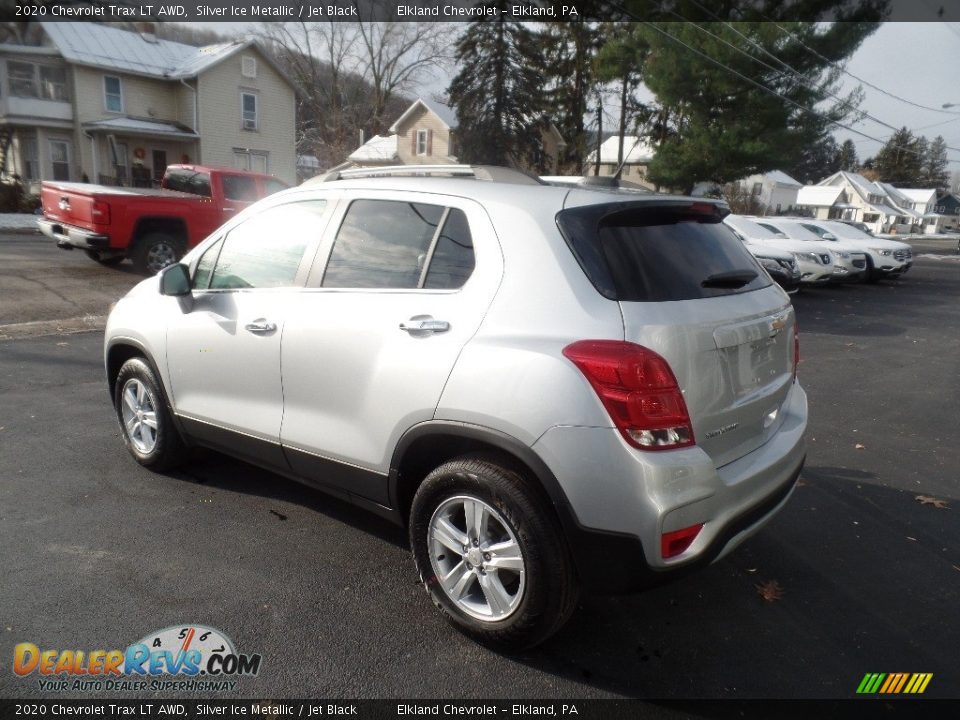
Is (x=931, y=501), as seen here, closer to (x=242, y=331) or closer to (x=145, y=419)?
(x=242, y=331)

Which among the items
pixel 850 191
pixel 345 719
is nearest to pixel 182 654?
pixel 345 719

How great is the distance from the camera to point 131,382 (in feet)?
14.7

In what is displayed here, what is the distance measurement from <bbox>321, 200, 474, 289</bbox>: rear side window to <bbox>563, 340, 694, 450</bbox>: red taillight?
71 cm

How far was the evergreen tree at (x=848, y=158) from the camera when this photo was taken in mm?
114556

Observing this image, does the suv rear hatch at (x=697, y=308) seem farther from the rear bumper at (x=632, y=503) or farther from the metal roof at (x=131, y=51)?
the metal roof at (x=131, y=51)

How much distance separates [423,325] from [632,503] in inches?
43.2

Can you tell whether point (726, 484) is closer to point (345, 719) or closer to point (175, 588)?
point (345, 719)

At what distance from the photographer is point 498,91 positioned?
3894cm

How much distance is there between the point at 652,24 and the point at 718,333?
25817 millimetres

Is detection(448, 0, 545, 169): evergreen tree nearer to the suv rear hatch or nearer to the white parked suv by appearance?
the white parked suv

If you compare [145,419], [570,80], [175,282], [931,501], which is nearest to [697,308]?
[175,282]

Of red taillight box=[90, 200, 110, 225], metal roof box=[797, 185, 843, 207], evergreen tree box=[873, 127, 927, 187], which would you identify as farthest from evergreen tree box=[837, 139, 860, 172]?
red taillight box=[90, 200, 110, 225]

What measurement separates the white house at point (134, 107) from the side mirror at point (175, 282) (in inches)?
1172

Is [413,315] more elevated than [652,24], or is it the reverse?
[652,24]
